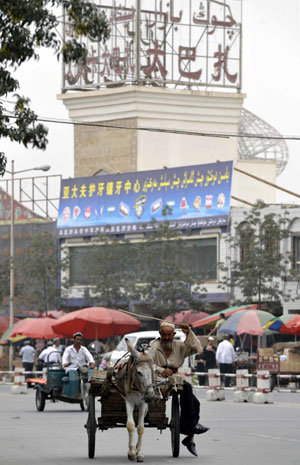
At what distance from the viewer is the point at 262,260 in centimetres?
5725

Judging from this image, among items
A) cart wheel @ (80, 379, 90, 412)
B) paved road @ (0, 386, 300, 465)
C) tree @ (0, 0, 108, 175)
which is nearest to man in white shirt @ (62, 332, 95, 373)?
cart wheel @ (80, 379, 90, 412)

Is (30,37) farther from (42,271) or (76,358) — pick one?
(42,271)

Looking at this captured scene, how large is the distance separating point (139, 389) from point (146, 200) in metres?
54.8

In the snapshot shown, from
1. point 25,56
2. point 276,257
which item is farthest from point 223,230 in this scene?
point 25,56

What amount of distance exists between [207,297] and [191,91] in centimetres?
2724

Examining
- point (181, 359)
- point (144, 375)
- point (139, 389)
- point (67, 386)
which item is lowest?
point (67, 386)

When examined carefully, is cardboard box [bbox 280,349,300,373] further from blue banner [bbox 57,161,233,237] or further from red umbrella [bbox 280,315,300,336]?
blue banner [bbox 57,161,233,237]

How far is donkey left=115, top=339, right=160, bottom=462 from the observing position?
653 inches

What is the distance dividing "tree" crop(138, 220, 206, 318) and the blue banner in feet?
3.85

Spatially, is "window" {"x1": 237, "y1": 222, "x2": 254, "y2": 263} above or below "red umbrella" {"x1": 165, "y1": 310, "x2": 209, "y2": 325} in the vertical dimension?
above

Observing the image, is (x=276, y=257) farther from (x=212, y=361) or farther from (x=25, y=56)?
(x=25, y=56)

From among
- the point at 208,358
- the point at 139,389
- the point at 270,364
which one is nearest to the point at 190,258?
the point at 208,358

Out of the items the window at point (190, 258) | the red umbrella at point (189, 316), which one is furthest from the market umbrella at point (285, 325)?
the window at point (190, 258)

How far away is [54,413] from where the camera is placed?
3017 centimetres
